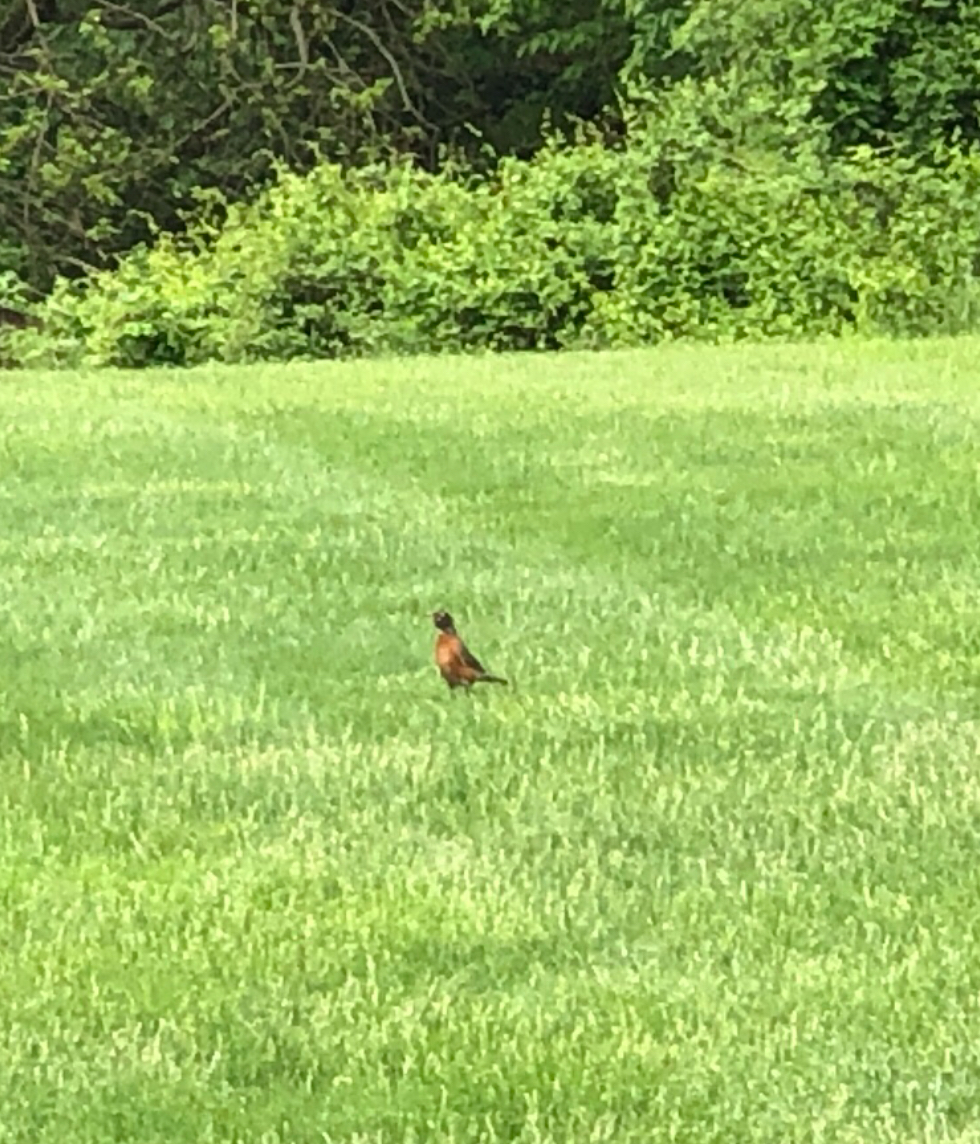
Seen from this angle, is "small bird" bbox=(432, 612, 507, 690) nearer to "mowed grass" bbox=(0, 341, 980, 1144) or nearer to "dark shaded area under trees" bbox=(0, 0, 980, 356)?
"mowed grass" bbox=(0, 341, 980, 1144)

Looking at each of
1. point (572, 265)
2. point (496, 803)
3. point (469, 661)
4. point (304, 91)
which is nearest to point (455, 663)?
point (469, 661)

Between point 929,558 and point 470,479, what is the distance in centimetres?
226

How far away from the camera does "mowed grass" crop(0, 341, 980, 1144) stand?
3.75 metres

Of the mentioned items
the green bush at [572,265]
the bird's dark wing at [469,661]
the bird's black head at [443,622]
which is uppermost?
the bird's black head at [443,622]

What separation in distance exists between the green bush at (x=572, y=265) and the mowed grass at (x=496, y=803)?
337 inches

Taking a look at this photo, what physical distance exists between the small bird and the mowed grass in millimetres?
43

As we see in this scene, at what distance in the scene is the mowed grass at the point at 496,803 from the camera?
3.75m

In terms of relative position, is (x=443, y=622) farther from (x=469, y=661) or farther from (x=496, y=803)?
(x=496, y=803)

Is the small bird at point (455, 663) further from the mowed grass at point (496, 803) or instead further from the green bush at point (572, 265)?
the green bush at point (572, 265)

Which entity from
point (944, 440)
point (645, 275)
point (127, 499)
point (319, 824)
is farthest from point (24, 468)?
point (645, 275)

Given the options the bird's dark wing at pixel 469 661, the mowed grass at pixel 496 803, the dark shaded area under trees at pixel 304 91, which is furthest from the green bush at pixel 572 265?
the bird's dark wing at pixel 469 661

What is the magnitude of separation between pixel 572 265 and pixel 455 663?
13308mm

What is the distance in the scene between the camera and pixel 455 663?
6.07 metres

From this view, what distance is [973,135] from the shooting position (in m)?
21.9
